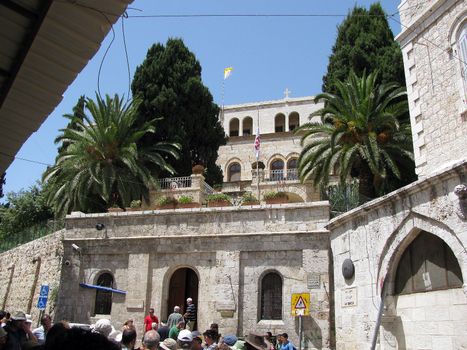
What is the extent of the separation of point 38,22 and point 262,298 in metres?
13.9

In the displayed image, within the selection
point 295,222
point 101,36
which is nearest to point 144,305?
point 295,222

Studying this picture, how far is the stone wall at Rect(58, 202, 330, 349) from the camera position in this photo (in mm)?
15641

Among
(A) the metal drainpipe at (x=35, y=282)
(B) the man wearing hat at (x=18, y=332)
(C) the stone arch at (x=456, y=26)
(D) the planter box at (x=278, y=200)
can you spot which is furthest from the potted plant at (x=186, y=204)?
(B) the man wearing hat at (x=18, y=332)

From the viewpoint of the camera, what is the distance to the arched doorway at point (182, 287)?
56.6ft

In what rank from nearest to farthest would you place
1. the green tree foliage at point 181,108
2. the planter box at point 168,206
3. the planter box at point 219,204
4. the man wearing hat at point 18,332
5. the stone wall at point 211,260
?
the man wearing hat at point 18,332 < the stone wall at point 211,260 < the planter box at point 219,204 < the planter box at point 168,206 < the green tree foliage at point 181,108

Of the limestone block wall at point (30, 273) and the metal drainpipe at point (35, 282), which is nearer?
the limestone block wall at point (30, 273)

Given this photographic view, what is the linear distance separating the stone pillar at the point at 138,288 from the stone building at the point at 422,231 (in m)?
7.60

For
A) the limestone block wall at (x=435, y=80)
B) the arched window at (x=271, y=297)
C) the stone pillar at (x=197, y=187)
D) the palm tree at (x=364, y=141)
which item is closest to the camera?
the limestone block wall at (x=435, y=80)

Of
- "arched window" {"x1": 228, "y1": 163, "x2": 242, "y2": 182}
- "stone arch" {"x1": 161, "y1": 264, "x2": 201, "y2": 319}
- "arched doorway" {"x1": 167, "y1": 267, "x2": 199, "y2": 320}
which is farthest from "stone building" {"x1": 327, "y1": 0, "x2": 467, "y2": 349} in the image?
"arched window" {"x1": 228, "y1": 163, "x2": 242, "y2": 182}

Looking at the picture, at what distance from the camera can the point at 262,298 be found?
1616cm

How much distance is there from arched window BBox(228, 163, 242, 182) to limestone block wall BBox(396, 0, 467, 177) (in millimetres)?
31646

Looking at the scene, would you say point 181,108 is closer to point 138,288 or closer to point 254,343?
point 138,288

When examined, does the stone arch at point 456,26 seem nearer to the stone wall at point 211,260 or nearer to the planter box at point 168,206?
the stone wall at point 211,260

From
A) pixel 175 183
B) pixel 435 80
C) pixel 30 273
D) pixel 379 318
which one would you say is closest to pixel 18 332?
pixel 379 318
